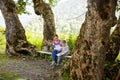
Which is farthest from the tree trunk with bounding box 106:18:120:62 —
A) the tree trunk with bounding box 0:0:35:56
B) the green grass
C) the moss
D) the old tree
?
the tree trunk with bounding box 0:0:35:56

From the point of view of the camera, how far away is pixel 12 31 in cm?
1614

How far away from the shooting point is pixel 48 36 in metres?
17.3

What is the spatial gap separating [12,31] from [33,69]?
Result: 4149 millimetres

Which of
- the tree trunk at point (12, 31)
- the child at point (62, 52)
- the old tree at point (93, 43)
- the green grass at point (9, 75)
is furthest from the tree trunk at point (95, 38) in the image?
the tree trunk at point (12, 31)

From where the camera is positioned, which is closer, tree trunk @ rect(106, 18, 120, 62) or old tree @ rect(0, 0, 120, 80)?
old tree @ rect(0, 0, 120, 80)

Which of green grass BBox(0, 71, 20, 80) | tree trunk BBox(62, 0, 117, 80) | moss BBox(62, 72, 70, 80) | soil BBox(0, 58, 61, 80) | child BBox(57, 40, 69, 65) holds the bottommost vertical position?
soil BBox(0, 58, 61, 80)

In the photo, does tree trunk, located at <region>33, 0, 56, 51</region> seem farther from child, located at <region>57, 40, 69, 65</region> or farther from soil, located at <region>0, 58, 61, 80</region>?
child, located at <region>57, 40, 69, 65</region>

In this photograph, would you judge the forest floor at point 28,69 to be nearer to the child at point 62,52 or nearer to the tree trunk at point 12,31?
the child at point 62,52

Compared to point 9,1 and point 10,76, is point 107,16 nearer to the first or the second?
point 10,76

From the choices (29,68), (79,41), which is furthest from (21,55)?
(79,41)

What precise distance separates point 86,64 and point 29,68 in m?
4.05

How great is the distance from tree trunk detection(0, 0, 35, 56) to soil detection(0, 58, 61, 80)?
1.02 metres

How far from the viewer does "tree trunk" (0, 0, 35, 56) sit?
631 inches

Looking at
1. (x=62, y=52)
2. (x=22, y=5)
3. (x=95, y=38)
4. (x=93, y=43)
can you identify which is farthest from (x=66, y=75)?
(x=22, y=5)
